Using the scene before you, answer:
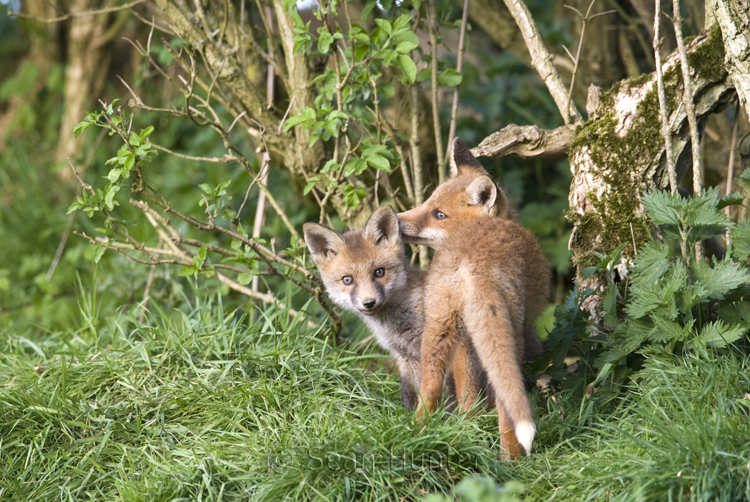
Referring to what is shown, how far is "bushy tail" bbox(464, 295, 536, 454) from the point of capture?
2.75m

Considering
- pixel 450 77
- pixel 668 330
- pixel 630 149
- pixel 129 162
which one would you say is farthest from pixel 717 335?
pixel 129 162

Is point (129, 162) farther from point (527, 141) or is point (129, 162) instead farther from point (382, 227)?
point (527, 141)

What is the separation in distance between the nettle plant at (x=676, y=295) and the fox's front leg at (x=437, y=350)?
63cm

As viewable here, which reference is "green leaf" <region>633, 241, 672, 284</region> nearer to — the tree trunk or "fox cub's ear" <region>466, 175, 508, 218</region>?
"fox cub's ear" <region>466, 175, 508, 218</region>

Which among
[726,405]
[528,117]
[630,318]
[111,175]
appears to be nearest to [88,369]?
[111,175]

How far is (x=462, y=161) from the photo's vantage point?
411 centimetres

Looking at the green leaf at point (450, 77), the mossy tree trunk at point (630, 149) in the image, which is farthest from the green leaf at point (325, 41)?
Answer: the mossy tree trunk at point (630, 149)

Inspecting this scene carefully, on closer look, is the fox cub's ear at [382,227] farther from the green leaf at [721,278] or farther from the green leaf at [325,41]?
the green leaf at [721,278]

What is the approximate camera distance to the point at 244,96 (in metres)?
4.60

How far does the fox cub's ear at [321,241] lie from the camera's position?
12.5 feet

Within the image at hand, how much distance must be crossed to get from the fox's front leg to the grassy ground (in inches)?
7.2

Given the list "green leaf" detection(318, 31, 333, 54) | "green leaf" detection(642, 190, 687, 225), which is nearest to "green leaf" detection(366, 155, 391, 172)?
"green leaf" detection(318, 31, 333, 54)

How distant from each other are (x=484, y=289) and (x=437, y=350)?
0.42m

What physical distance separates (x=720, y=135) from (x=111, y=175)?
4542mm
